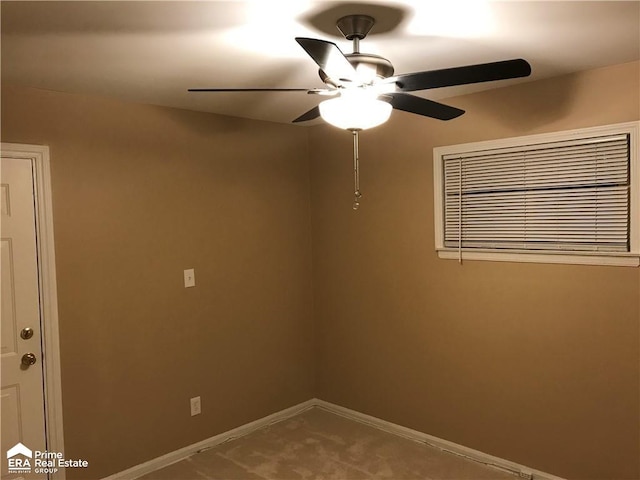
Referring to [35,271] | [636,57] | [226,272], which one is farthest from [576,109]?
[35,271]

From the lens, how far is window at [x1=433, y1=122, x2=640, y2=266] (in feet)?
8.70

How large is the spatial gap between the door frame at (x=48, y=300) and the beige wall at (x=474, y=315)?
6.53 feet

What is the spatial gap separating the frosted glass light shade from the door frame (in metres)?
1.77

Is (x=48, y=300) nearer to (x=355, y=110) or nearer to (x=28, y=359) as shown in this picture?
(x=28, y=359)

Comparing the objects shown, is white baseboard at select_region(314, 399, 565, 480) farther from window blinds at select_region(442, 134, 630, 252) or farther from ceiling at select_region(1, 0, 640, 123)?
ceiling at select_region(1, 0, 640, 123)

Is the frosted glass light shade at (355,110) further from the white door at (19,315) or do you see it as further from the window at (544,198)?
the white door at (19,315)

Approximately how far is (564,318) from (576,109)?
3.81ft

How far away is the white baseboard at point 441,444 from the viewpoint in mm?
3051

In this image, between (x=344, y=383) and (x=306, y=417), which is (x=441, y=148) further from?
(x=306, y=417)

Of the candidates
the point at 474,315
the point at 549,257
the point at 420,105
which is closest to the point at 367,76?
the point at 420,105

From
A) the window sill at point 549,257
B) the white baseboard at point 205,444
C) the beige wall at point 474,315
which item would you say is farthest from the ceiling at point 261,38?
the white baseboard at point 205,444

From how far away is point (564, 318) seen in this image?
114 inches

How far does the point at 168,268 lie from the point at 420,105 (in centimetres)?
198

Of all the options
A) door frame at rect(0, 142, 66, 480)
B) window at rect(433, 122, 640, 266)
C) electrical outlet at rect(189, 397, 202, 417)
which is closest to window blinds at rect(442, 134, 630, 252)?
window at rect(433, 122, 640, 266)
